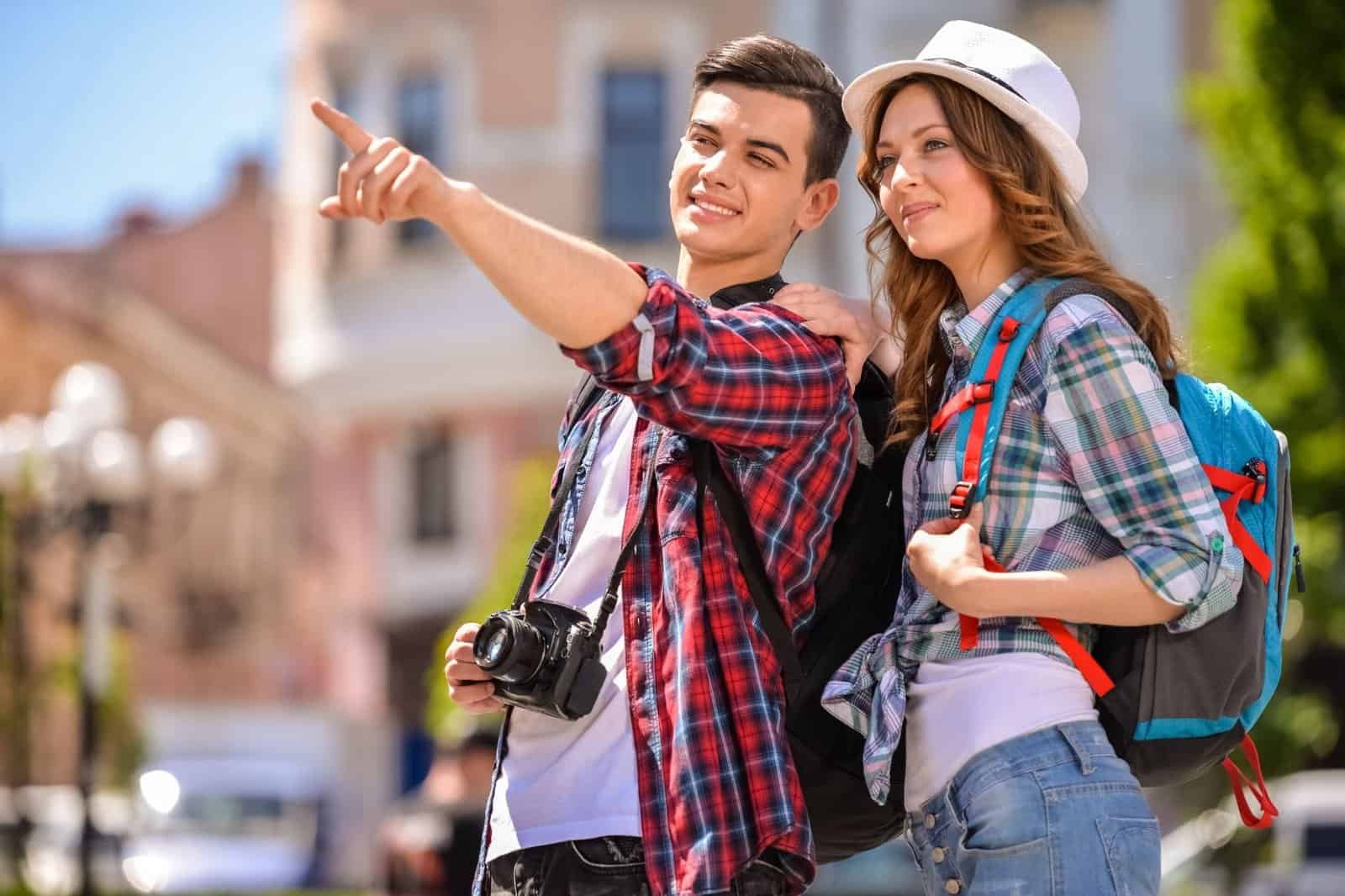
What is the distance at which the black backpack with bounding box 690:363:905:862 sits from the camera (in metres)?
3.47

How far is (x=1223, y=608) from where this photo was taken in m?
3.28

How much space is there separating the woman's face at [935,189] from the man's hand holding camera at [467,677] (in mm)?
972

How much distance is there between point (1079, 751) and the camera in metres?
3.26

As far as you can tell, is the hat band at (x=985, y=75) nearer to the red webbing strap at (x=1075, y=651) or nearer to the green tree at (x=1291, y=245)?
the red webbing strap at (x=1075, y=651)

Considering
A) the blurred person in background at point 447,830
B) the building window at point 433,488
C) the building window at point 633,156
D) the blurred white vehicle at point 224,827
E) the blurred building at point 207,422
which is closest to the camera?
the blurred person in background at point 447,830

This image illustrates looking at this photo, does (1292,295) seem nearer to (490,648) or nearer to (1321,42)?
(1321,42)

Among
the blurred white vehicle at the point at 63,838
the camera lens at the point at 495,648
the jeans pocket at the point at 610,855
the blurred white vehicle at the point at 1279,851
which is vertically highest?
the camera lens at the point at 495,648

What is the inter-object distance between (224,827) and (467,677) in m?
17.6

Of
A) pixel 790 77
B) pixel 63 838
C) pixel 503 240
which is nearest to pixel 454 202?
pixel 503 240

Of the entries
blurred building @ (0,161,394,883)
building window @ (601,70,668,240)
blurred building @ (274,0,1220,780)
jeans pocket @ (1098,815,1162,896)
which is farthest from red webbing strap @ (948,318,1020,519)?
blurred building @ (0,161,394,883)

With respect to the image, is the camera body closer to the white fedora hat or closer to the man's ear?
the man's ear

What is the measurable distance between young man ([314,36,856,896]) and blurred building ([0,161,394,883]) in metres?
35.1

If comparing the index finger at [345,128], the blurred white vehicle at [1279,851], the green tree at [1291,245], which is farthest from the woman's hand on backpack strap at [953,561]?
the blurred white vehicle at [1279,851]

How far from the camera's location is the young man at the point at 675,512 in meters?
3.13
